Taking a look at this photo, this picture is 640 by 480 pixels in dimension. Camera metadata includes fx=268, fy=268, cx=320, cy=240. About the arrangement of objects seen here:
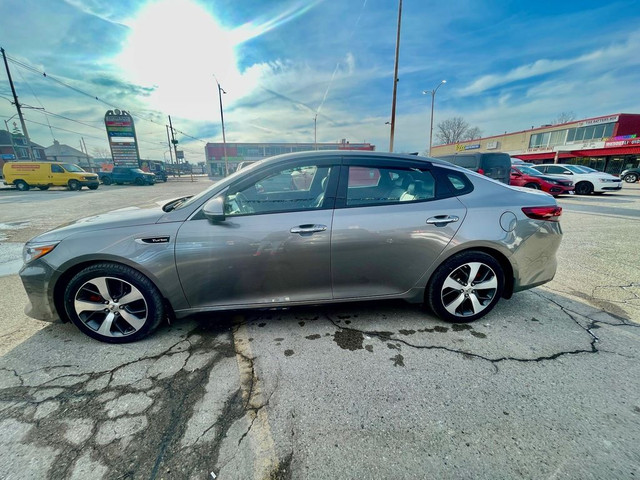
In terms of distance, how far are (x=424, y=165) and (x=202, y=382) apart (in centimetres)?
272

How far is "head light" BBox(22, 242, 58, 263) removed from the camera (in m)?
2.28

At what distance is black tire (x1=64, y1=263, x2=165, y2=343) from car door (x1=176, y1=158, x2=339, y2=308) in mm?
357

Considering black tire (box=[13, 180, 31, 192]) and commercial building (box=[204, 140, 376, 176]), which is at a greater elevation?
commercial building (box=[204, 140, 376, 176])

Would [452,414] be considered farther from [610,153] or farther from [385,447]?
[610,153]

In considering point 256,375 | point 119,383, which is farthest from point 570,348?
point 119,383

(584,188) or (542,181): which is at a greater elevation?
(542,181)

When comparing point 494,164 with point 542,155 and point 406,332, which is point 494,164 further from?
point 542,155

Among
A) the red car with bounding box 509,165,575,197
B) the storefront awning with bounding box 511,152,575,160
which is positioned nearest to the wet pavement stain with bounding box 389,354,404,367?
the red car with bounding box 509,165,575,197

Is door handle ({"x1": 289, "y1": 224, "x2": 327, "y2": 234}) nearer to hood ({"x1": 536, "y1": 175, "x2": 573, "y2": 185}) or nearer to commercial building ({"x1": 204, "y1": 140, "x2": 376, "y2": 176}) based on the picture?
hood ({"x1": 536, "y1": 175, "x2": 573, "y2": 185})

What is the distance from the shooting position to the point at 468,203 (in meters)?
2.58

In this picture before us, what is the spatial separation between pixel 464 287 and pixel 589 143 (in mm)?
45240

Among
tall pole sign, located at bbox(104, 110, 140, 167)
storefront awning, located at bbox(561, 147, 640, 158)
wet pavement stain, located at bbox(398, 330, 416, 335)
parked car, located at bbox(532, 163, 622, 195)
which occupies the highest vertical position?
tall pole sign, located at bbox(104, 110, 140, 167)

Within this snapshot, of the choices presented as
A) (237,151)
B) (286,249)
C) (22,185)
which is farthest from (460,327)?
(237,151)

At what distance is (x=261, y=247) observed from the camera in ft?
7.52
